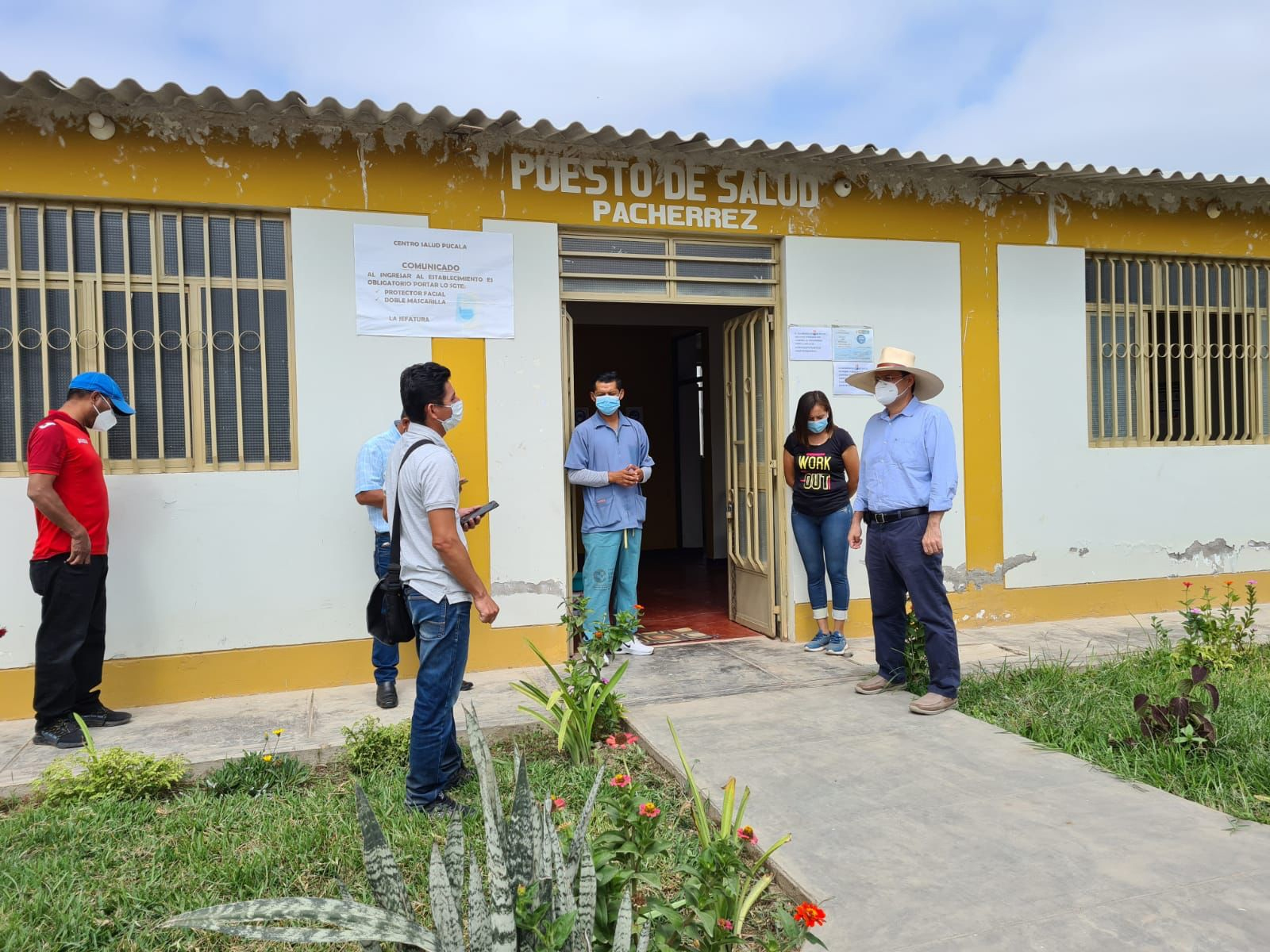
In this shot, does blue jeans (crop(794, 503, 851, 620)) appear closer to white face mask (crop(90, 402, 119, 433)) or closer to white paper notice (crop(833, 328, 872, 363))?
white paper notice (crop(833, 328, 872, 363))

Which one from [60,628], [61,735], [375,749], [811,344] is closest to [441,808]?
[375,749]

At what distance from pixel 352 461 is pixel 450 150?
6.52ft

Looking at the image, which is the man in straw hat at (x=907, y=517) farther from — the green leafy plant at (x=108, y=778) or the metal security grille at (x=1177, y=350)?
the green leafy plant at (x=108, y=778)

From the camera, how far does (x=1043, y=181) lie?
6512 millimetres

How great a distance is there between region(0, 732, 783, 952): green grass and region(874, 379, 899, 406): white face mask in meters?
2.31

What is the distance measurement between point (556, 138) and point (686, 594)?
4.44m

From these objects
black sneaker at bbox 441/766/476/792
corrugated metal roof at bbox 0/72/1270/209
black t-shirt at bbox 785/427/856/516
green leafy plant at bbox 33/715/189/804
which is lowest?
black sneaker at bbox 441/766/476/792

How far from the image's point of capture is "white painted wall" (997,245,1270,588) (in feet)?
21.7

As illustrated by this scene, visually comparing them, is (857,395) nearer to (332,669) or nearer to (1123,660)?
(1123,660)

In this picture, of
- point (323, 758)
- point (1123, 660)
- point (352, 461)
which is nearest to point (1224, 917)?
point (1123, 660)

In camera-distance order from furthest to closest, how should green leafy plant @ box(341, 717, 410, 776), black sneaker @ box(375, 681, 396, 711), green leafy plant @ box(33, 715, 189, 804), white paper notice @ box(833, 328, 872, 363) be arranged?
1. white paper notice @ box(833, 328, 872, 363)
2. black sneaker @ box(375, 681, 396, 711)
3. green leafy plant @ box(341, 717, 410, 776)
4. green leafy plant @ box(33, 715, 189, 804)

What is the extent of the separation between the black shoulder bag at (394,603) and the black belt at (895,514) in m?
2.55

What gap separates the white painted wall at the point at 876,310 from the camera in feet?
20.2

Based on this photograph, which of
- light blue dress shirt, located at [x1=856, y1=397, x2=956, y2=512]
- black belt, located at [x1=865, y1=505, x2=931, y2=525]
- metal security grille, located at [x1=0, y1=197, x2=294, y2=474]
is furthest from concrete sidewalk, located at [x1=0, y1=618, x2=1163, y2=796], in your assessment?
metal security grille, located at [x1=0, y1=197, x2=294, y2=474]
